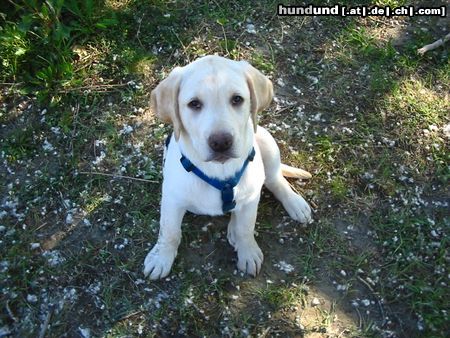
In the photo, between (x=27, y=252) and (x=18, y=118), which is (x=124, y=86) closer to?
(x=18, y=118)

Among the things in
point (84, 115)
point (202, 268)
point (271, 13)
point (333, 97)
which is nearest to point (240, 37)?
point (271, 13)

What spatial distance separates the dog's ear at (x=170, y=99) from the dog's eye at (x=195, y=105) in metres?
0.12

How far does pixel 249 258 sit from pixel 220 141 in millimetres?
1230

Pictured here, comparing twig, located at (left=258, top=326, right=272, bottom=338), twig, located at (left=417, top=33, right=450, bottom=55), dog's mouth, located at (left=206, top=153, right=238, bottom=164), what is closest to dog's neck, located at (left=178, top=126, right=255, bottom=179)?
dog's mouth, located at (left=206, top=153, right=238, bottom=164)

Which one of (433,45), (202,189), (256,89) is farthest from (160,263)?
(433,45)

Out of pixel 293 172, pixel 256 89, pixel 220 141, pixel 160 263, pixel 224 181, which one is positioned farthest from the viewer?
pixel 293 172

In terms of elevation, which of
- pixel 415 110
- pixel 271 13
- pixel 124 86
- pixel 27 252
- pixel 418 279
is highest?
pixel 271 13

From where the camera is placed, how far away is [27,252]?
374 centimetres

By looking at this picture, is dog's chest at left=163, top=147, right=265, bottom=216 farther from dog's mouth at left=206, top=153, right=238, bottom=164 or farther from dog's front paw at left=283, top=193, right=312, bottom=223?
dog's front paw at left=283, top=193, right=312, bottom=223

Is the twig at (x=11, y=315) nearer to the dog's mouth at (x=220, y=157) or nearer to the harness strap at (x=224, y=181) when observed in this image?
the harness strap at (x=224, y=181)

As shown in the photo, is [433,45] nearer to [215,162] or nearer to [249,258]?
[249,258]

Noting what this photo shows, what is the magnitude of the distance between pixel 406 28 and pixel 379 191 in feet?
6.19

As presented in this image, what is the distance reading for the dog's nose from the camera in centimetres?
264

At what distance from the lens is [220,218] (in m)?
3.88
